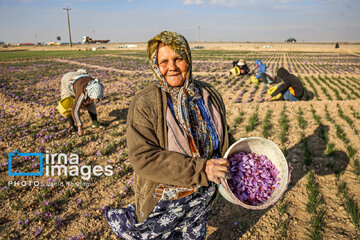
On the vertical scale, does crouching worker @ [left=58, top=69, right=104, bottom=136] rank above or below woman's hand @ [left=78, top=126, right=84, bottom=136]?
above

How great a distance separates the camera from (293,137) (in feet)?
18.7

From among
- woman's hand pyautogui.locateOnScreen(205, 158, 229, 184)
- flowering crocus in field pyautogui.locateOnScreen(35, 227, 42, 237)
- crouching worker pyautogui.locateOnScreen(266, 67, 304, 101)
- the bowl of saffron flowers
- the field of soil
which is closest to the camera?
woman's hand pyautogui.locateOnScreen(205, 158, 229, 184)

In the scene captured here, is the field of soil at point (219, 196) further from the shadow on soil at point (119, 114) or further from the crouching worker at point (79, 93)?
the crouching worker at point (79, 93)

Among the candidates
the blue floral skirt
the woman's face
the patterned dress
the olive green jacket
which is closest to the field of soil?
the blue floral skirt

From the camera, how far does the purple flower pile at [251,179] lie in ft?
6.57

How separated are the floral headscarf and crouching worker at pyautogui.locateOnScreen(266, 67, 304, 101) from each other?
26.1 feet

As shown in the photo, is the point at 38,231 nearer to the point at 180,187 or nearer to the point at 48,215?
the point at 48,215

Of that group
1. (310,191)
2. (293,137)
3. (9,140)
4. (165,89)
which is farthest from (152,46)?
(9,140)

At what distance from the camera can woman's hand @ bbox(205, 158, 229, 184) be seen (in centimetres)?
165

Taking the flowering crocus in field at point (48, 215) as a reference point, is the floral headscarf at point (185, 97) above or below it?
above

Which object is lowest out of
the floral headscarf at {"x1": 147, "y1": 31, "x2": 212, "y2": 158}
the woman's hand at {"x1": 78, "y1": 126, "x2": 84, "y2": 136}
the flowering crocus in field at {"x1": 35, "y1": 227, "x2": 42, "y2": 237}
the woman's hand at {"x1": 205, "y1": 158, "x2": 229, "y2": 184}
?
the flowering crocus in field at {"x1": 35, "y1": 227, "x2": 42, "y2": 237}

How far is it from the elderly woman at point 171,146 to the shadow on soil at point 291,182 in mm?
1077

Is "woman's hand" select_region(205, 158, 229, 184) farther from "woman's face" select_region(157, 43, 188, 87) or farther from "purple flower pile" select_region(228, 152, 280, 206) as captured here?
"woman's face" select_region(157, 43, 188, 87)

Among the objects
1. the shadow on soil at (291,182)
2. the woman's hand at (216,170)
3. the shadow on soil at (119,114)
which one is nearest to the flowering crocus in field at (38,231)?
the shadow on soil at (291,182)
